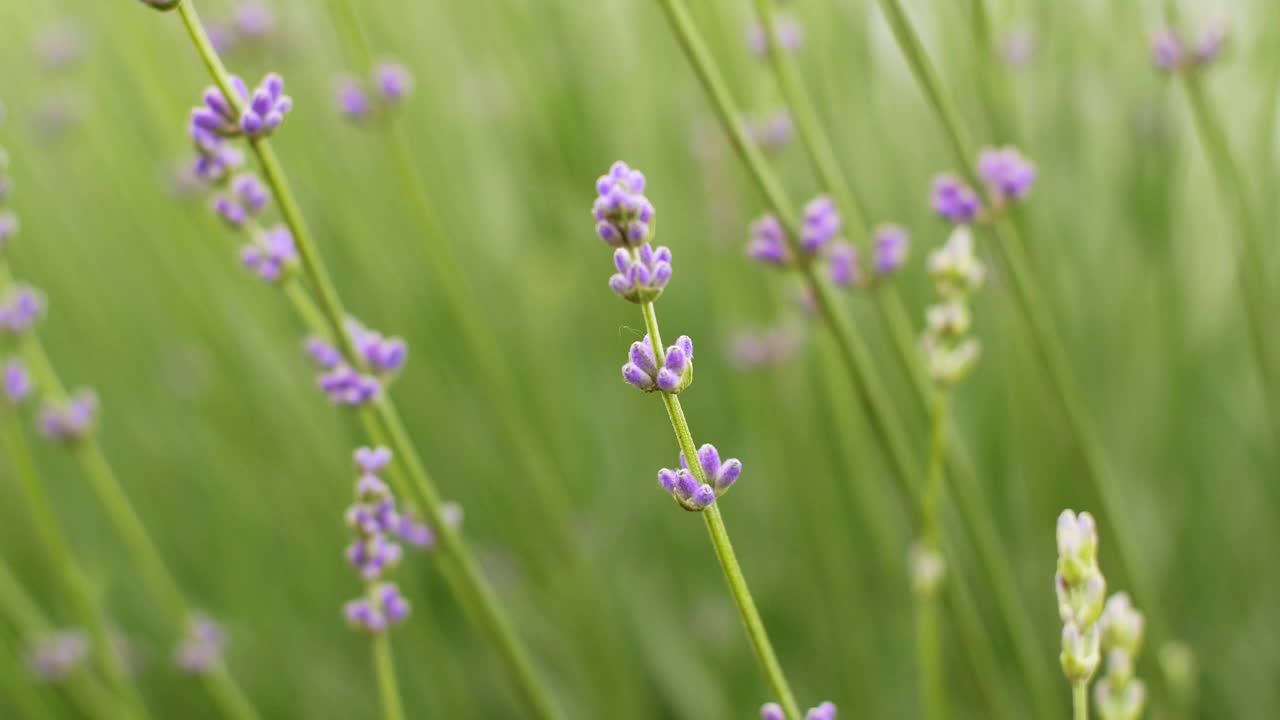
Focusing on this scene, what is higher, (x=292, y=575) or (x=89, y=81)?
(x=89, y=81)

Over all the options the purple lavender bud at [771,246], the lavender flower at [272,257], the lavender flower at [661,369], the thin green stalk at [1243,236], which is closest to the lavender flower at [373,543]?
the lavender flower at [272,257]

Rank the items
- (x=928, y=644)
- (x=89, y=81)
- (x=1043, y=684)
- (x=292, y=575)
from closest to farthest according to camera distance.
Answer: (x=928, y=644)
(x=1043, y=684)
(x=292, y=575)
(x=89, y=81)

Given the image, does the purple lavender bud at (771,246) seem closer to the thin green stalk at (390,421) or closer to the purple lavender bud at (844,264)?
the purple lavender bud at (844,264)

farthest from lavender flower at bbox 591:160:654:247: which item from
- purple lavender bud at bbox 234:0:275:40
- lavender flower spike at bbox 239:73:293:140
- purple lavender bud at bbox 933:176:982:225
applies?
purple lavender bud at bbox 234:0:275:40

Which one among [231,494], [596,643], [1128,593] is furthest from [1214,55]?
[231,494]

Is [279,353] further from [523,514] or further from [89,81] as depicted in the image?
[89,81]

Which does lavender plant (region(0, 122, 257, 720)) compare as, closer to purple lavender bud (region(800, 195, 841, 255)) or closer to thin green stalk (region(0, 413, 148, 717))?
thin green stalk (region(0, 413, 148, 717))
